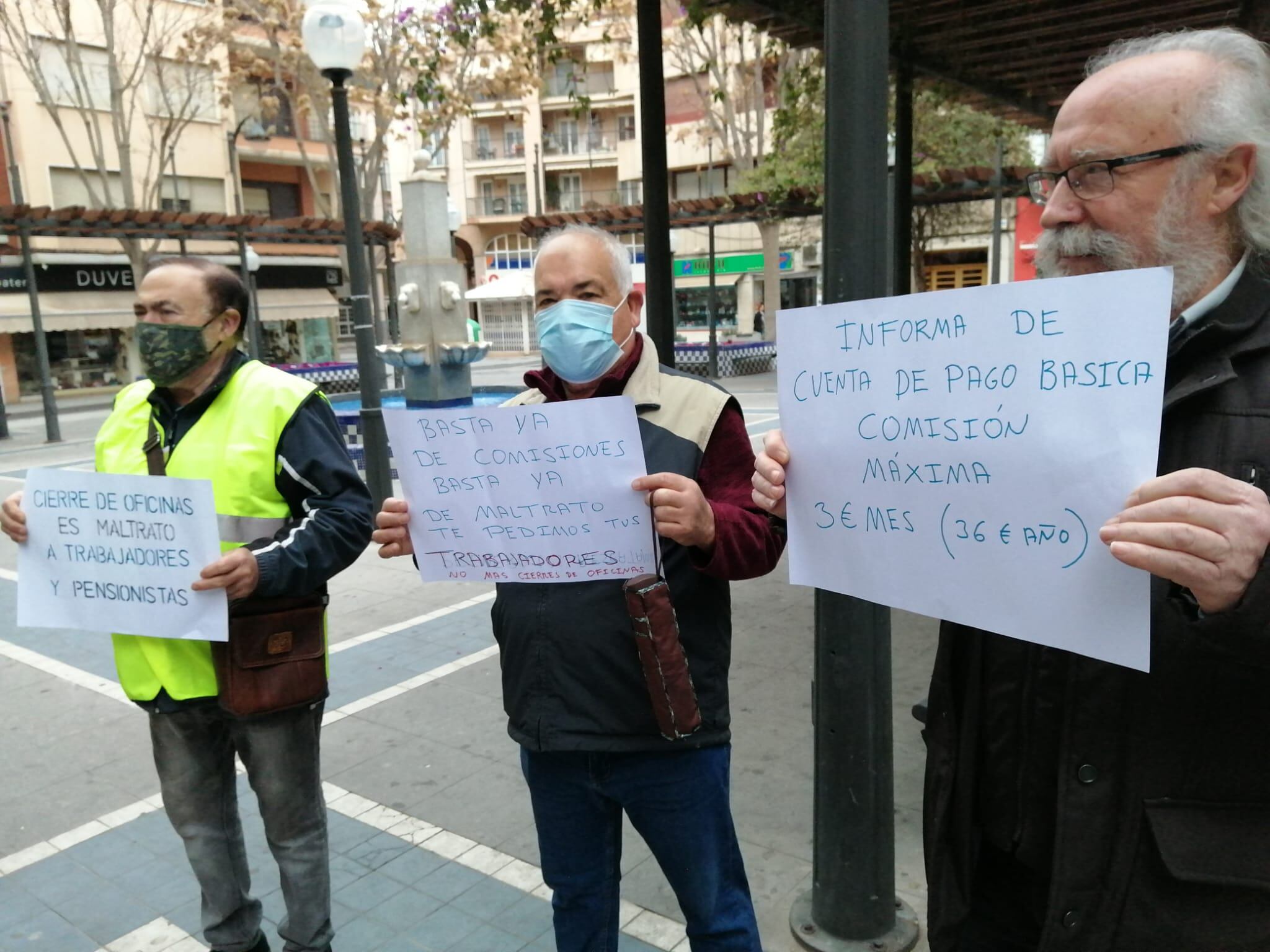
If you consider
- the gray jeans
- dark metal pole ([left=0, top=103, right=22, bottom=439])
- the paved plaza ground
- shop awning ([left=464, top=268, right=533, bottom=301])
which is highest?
dark metal pole ([left=0, top=103, right=22, bottom=439])

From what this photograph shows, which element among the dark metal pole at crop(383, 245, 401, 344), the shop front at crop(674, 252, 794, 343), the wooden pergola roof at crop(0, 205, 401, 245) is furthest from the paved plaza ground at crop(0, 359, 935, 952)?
the shop front at crop(674, 252, 794, 343)

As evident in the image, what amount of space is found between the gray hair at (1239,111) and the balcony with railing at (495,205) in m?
50.3

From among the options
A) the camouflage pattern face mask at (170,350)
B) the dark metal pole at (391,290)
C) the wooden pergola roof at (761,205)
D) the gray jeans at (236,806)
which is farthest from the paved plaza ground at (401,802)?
the dark metal pole at (391,290)

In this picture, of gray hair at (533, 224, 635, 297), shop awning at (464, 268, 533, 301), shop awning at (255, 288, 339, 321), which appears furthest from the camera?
shop awning at (255, 288, 339, 321)

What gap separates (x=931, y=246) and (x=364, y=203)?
72.7ft

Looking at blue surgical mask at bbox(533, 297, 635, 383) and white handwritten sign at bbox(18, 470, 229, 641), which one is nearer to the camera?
blue surgical mask at bbox(533, 297, 635, 383)

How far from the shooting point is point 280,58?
21703 millimetres

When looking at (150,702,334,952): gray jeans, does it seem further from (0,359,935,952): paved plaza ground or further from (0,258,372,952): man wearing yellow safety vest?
(0,359,935,952): paved plaza ground

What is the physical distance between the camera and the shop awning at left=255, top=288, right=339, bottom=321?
32.0m

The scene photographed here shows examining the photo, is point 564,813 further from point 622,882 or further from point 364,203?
point 364,203

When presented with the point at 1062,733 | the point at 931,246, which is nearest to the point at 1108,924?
the point at 1062,733

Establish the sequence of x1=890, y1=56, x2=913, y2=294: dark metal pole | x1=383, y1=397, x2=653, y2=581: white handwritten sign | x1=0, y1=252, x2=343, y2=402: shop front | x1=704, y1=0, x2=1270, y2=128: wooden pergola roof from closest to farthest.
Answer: x1=383, y1=397, x2=653, y2=581: white handwritten sign, x1=704, y1=0, x2=1270, y2=128: wooden pergola roof, x1=890, y1=56, x2=913, y2=294: dark metal pole, x1=0, y1=252, x2=343, y2=402: shop front

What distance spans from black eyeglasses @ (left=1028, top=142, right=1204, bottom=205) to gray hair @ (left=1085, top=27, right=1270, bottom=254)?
2 cm

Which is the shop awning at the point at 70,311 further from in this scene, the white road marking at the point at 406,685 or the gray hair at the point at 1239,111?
the gray hair at the point at 1239,111
